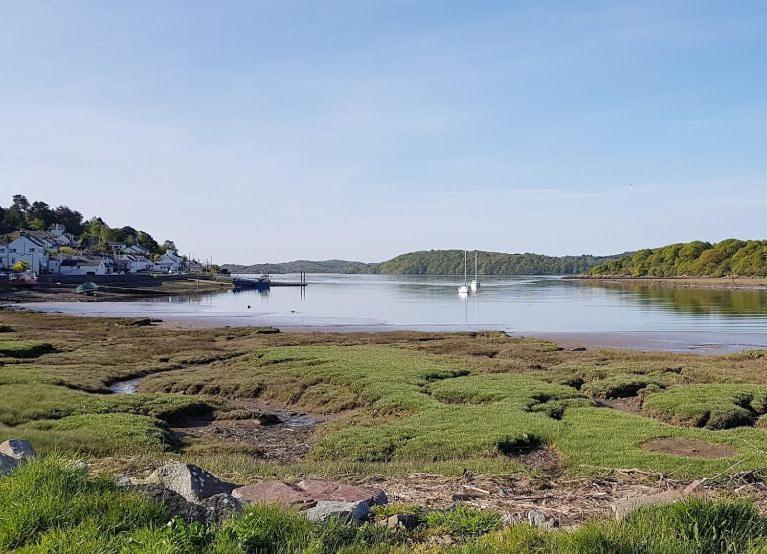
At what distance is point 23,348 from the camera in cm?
3684

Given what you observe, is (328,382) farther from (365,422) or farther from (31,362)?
(31,362)

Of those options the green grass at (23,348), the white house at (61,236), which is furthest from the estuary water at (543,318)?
the white house at (61,236)

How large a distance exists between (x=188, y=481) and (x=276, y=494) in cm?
125

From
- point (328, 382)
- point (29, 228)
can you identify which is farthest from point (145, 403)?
point (29, 228)

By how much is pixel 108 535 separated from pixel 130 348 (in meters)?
38.1

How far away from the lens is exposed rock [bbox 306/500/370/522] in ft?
24.0

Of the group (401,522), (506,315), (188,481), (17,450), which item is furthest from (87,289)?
(401,522)

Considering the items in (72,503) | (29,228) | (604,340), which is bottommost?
(604,340)

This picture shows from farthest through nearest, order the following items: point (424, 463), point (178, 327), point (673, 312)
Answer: point (673, 312) < point (178, 327) < point (424, 463)

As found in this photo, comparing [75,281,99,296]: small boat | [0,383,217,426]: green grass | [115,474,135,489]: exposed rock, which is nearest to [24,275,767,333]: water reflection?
[75,281,99,296]: small boat

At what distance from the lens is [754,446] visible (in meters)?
14.7

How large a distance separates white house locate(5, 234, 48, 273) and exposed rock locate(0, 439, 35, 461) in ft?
473

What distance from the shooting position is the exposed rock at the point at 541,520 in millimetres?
7676

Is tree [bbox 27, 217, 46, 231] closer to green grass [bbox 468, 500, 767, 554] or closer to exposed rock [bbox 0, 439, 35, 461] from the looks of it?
exposed rock [bbox 0, 439, 35, 461]
